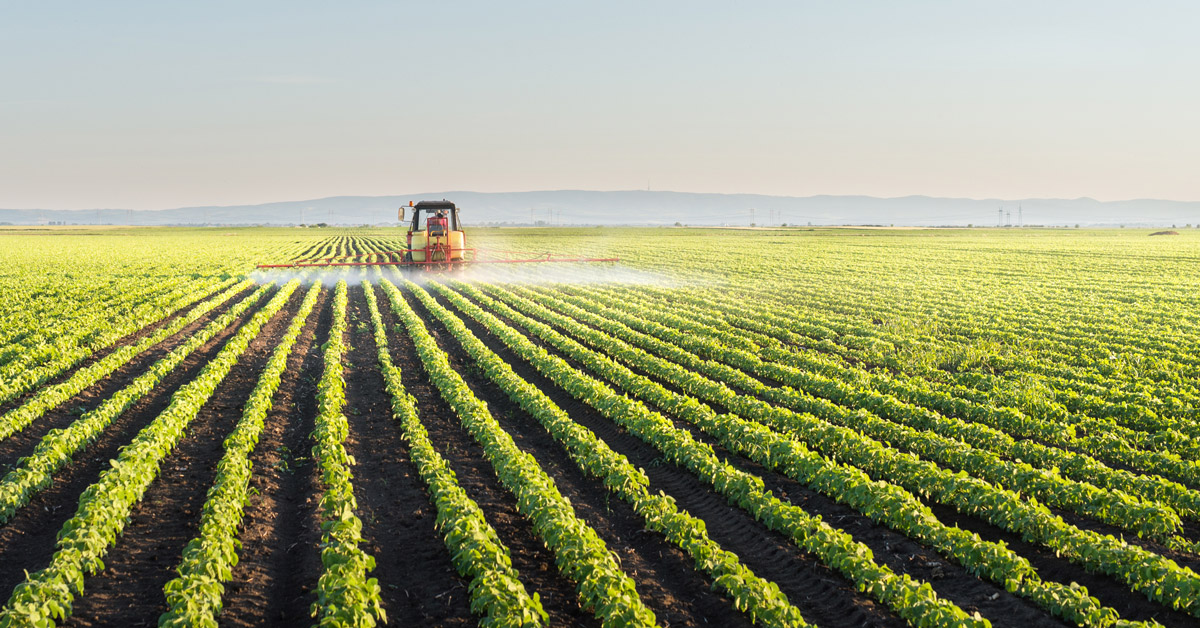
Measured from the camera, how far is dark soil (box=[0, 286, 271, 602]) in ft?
21.6

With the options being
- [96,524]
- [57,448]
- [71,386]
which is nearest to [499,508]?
[96,524]

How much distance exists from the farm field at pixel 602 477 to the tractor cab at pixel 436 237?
16711 millimetres

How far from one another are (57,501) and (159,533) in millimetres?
1782

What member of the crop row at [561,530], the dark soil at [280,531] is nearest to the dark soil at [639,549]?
the crop row at [561,530]

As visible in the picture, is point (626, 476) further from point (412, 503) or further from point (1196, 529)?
point (1196, 529)

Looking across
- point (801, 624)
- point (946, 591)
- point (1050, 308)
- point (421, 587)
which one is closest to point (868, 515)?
point (946, 591)

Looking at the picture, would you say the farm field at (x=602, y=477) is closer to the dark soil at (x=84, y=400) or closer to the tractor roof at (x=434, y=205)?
the dark soil at (x=84, y=400)

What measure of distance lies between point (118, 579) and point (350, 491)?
2059mm

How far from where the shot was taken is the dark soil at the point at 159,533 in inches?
227

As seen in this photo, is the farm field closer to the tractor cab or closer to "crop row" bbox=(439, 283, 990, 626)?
"crop row" bbox=(439, 283, 990, 626)

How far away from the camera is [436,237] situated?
35281mm

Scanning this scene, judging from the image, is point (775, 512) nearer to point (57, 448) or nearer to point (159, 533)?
point (159, 533)

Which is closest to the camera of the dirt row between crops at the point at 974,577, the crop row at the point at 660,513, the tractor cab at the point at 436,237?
the crop row at the point at 660,513

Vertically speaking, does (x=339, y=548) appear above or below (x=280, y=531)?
above
